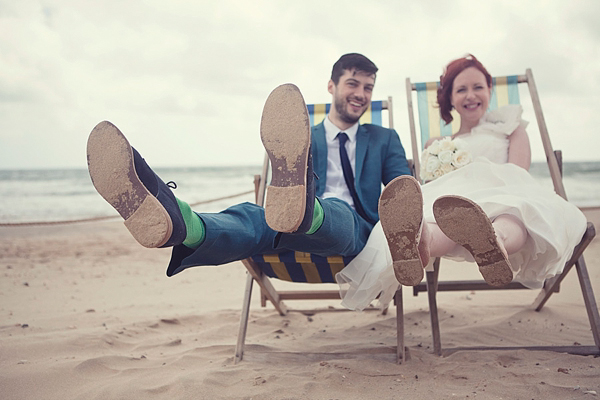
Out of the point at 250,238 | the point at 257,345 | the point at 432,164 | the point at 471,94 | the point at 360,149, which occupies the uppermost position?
the point at 471,94

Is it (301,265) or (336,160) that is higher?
(336,160)

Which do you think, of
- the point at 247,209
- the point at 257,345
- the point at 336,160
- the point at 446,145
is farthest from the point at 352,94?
the point at 257,345

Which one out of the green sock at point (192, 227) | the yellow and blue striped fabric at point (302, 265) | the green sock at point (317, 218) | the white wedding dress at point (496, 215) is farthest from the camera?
the yellow and blue striped fabric at point (302, 265)

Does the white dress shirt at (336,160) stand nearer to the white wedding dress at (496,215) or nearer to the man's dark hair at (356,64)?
the man's dark hair at (356,64)

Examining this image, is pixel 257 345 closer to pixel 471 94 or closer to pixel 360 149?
pixel 360 149

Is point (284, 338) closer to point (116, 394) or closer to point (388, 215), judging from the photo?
point (116, 394)

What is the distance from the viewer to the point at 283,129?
1523 millimetres

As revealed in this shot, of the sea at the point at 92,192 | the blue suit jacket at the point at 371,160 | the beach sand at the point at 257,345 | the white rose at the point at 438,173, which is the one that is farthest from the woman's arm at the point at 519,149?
the sea at the point at 92,192

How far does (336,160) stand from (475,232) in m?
1.30

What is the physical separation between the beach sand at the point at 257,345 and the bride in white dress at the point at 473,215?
0.36 metres

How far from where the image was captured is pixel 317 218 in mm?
1628

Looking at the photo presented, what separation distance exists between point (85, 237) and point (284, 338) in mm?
6158

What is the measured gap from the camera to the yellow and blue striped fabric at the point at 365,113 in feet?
10.7

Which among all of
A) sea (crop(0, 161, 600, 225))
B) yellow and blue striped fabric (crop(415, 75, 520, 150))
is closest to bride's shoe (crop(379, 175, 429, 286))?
yellow and blue striped fabric (crop(415, 75, 520, 150))
